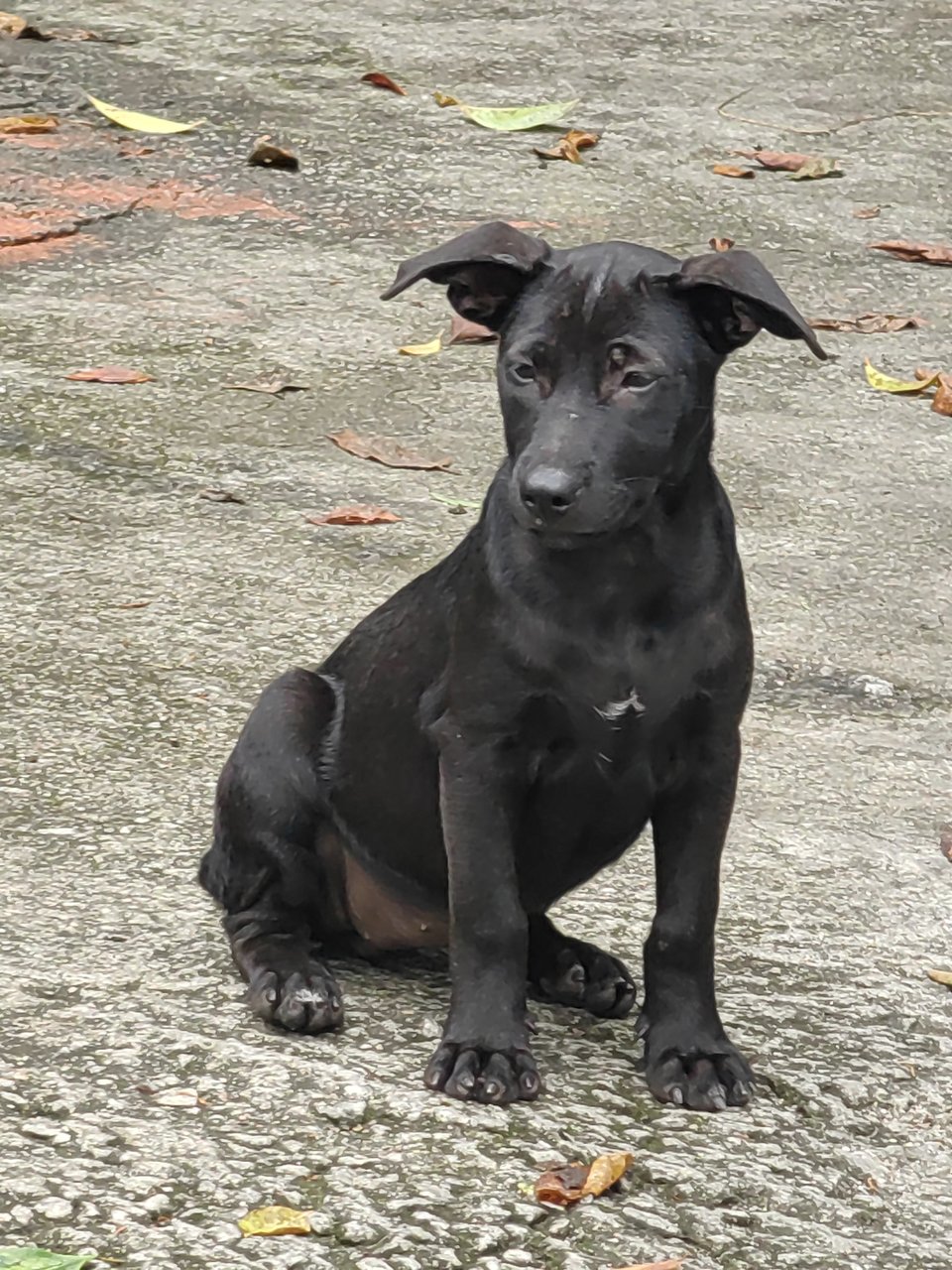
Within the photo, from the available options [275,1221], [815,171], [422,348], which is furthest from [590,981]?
[815,171]

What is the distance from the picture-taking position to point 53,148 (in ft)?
29.5

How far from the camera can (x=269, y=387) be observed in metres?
7.34

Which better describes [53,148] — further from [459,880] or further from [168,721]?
[459,880]

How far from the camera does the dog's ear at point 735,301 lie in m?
3.48

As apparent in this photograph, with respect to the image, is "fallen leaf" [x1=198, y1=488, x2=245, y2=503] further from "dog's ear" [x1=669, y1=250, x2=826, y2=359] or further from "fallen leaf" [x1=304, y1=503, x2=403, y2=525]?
"dog's ear" [x1=669, y1=250, x2=826, y2=359]

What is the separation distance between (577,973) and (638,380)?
122cm

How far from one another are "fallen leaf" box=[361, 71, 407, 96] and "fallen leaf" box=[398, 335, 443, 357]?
2654 millimetres

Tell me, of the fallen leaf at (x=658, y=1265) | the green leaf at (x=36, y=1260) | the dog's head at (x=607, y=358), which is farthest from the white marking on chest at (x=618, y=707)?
the green leaf at (x=36, y=1260)

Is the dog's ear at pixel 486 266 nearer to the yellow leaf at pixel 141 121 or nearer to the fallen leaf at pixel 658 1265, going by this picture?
the fallen leaf at pixel 658 1265

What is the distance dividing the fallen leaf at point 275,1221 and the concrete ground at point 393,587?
2 cm

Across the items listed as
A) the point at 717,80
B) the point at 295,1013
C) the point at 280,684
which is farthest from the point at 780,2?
the point at 295,1013

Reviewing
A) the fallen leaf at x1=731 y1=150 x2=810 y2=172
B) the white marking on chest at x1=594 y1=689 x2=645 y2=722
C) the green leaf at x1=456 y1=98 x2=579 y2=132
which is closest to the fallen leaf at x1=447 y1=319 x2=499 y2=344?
the green leaf at x1=456 y1=98 x2=579 y2=132

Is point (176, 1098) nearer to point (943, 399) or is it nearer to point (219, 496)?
point (219, 496)

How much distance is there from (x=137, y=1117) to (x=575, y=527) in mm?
1154
